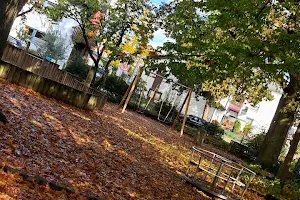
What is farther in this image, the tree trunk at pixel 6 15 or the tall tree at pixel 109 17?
the tall tree at pixel 109 17

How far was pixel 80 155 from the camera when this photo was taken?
7.63 meters

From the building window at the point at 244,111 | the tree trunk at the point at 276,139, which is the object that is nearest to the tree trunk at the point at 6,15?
the tree trunk at the point at 276,139

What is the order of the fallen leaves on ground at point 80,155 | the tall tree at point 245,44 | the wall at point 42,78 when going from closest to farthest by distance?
1. the fallen leaves on ground at point 80,155
2. the tall tree at point 245,44
3. the wall at point 42,78

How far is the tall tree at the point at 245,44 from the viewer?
10.1 metres

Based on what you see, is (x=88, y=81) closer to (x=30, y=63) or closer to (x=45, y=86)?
(x=45, y=86)

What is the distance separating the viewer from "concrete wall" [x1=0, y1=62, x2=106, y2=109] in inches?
488

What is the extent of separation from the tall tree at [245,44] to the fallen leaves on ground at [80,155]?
13.0ft

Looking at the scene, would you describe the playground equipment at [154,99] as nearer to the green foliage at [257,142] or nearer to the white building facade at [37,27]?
the green foliage at [257,142]

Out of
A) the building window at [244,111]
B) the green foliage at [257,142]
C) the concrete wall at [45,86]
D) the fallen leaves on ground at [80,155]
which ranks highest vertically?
the building window at [244,111]

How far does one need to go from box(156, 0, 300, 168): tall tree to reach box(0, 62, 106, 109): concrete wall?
419 centimetres

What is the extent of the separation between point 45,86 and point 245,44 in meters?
7.12

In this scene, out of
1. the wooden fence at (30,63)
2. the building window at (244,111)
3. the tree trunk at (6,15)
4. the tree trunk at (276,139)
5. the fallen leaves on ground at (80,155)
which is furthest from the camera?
the building window at (244,111)

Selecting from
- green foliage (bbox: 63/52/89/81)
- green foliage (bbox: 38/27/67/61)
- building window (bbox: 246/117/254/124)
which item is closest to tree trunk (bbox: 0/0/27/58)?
green foliage (bbox: 63/52/89/81)

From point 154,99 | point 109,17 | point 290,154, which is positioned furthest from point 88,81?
point 154,99
